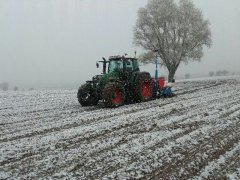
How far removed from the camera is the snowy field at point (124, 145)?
6703mm

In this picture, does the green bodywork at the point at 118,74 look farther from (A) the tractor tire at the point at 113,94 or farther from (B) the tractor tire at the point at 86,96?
(A) the tractor tire at the point at 113,94

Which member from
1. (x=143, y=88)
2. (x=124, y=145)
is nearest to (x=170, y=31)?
(x=143, y=88)

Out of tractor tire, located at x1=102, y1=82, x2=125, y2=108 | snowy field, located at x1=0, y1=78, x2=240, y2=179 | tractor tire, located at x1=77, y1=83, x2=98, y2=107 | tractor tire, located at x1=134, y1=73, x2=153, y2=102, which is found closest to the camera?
snowy field, located at x1=0, y1=78, x2=240, y2=179

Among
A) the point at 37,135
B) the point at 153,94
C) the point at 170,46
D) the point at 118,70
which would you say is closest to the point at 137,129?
the point at 37,135

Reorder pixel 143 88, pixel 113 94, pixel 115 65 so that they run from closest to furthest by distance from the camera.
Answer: pixel 113 94 → pixel 115 65 → pixel 143 88

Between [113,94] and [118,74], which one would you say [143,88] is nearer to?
[118,74]

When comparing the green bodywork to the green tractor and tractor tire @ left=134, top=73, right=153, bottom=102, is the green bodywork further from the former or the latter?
tractor tire @ left=134, top=73, right=153, bottom=102

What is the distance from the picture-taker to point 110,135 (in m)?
9.55

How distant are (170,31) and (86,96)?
75.3 feet

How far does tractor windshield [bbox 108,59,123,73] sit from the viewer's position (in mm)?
16672

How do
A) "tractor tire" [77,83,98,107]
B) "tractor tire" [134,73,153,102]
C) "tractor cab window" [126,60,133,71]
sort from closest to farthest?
"tractor tire" [77,83,98,107], "tractor tire" [134,73,153,102], "tractor cab window" [126,60,133,71]

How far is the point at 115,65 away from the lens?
1670 cm

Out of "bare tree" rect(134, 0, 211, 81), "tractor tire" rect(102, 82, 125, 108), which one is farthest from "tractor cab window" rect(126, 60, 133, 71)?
"bare tree" rect(134, 0, 211, 81)

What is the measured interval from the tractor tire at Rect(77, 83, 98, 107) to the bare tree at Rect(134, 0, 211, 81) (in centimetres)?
2149
